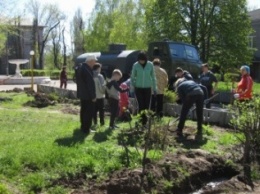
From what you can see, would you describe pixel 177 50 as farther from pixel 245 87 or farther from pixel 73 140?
pixel 73 140

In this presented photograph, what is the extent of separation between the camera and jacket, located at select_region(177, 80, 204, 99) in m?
9.54

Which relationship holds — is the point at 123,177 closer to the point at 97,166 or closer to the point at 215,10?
the point at 97,166

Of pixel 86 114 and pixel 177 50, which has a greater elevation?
pixel 177 50

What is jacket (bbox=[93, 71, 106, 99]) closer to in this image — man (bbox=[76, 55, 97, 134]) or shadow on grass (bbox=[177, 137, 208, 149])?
man (bbox=[76, 55, 97, 134])

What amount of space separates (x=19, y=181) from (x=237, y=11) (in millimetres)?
29901

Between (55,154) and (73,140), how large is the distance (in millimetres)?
1486

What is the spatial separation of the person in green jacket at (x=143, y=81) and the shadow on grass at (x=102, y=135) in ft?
3.07

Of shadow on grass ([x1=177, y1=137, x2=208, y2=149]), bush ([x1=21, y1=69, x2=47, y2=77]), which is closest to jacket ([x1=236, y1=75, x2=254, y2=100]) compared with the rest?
shadow on grass ([x1=177, y1=137, x2=208, y2=149])

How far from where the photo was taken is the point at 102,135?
9.28 metres

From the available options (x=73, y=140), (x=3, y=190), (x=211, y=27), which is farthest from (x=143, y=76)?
(x=211, y=27)

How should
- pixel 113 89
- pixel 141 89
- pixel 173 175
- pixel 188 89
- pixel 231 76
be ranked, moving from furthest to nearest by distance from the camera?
pixel 231 76
pixel 113 89
pixel 141 89
pixel 188 89
pixel 173 175

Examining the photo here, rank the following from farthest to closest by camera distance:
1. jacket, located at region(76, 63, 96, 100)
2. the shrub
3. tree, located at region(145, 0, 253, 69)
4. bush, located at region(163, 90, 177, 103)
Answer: tree, located at region(145, 0, 253, 69)
bush, located at region(163, 90, 177, 103)
jacket, located at region(76, 63, 96, 100)
the shrub

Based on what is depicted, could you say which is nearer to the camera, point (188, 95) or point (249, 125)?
point (249, 125)

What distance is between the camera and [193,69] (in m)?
19.1
